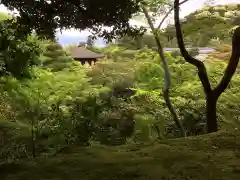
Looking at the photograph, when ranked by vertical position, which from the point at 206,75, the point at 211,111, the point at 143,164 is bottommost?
the point at 143,164

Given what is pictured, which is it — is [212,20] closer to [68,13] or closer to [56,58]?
[68,13]

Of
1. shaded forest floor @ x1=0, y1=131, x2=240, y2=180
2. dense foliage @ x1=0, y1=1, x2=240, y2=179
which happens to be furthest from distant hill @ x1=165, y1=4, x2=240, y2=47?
shaded forest floor @ x1=0, y1=131, x2=240, y2=180

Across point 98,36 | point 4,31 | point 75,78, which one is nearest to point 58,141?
point 75,78

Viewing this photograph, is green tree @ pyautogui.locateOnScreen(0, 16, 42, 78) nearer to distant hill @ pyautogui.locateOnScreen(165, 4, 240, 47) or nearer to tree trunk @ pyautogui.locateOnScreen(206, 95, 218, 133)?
tree trunk @ pyautogui.locateOnScreen(206, 95, 218, 133)

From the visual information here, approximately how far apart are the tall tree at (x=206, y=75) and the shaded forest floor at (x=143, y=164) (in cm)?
112

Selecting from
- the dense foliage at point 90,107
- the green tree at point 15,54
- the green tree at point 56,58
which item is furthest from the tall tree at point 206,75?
the green tree at point 56,58

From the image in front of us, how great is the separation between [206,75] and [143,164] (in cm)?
221

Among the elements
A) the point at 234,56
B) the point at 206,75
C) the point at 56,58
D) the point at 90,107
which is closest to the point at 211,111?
the point at 206,75

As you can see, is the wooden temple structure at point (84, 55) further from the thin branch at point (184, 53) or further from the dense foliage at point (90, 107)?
the thin branch at point (184, 53)

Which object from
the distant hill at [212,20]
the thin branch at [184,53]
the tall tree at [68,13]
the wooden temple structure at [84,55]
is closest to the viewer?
the tall tree at [68,13]

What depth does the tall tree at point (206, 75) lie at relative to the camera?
4.30 m

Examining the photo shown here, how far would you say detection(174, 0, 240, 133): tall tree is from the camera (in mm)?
4305

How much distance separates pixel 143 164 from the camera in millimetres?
2791

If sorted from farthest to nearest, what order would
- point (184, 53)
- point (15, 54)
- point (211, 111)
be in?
point (15, 54) < point (211, 111) < point (184, 53)
